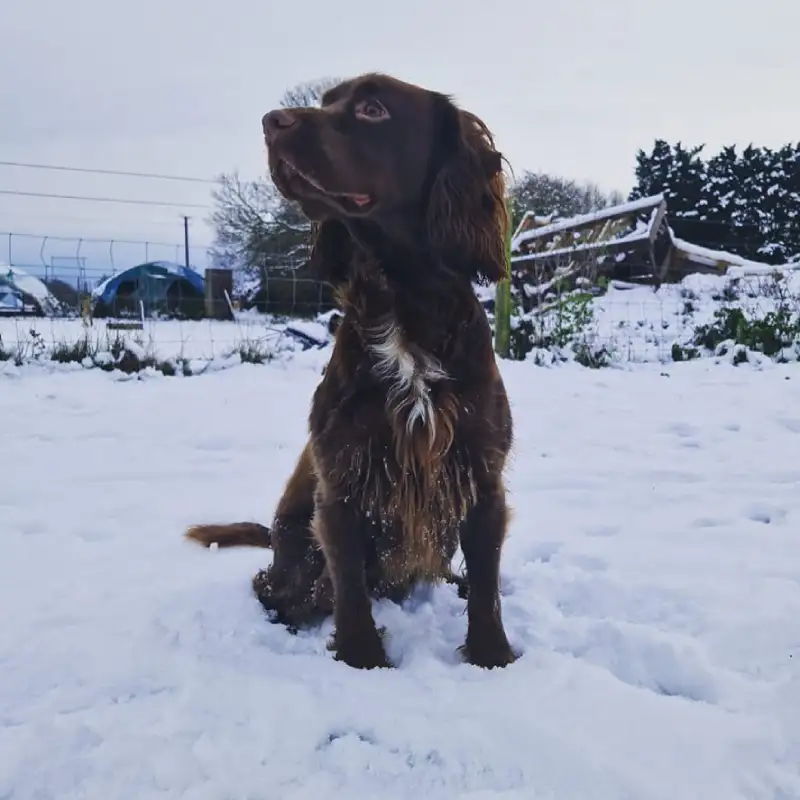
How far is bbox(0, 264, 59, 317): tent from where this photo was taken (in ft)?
36.9

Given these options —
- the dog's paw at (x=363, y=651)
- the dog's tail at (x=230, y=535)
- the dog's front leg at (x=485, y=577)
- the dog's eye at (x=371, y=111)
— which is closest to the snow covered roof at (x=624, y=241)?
the dog's tail at (x=230, y=535)

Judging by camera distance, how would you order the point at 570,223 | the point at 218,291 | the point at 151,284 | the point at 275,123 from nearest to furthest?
1. the point at 275,123
2. the point at 570,223
3. the point at 151,284
4. the point at 218,291

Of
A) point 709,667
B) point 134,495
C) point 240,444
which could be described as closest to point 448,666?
point 709,667

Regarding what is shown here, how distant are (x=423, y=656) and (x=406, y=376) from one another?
26.2 inches

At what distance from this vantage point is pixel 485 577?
1.79 meters

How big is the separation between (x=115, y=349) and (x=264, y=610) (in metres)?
4.55

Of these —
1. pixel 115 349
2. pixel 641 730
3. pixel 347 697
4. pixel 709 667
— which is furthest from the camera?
pixel 115 349

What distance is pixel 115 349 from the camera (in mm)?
5969

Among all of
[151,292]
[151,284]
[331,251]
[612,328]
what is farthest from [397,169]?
[151,284]

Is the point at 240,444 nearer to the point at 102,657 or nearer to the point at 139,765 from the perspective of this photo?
the point at 102,657

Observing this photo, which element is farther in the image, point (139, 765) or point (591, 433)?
point (591, 433)

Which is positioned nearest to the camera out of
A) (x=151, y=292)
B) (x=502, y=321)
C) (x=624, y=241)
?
(x=502, y=321)

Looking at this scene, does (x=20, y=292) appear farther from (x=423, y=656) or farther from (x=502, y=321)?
(x=423, y=656)

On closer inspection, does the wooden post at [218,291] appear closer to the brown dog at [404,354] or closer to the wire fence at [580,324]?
the wire fence at [580,324]
